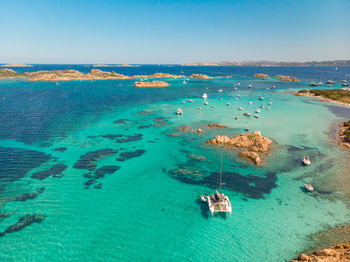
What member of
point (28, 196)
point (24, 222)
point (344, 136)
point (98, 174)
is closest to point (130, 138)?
point (98, 174)

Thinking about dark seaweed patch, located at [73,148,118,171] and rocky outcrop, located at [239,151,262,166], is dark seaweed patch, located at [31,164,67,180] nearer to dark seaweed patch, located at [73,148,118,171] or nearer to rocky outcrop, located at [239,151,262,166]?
dark seaweed patch, located at [73,148,118,171]

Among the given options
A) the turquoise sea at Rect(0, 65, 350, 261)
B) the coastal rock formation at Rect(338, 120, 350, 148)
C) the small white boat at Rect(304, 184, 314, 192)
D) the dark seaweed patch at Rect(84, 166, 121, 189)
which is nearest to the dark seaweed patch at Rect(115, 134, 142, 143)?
the turquoise sea at Rect(0, 65, 350, 261)

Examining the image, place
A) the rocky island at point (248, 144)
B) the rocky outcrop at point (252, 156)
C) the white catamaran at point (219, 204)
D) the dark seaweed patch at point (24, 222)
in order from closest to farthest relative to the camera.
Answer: the dark seaweed patch at point (24, 222) → the white catamaran at point (219, 204) → the rocky outcrop at point (252, 156) → the rocky island at point (248, 144)

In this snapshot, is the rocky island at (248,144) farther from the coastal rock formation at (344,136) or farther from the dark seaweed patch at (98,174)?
the dark seaweed patch at (98,174)

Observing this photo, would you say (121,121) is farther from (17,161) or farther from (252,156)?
(252,156)

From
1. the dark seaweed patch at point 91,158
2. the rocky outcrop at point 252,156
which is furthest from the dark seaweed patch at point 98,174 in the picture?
the rocky outcrop at point 252,156

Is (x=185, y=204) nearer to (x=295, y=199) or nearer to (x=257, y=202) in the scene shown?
(x=257, y=202)
